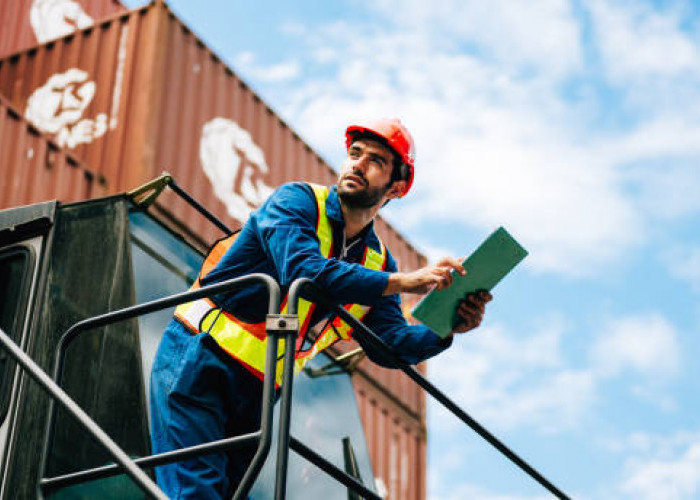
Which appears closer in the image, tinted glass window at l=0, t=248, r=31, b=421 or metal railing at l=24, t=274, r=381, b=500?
metal railing at l=24, t=274, r=381, b=500

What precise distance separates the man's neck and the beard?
2cm

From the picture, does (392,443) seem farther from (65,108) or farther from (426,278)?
(426,278)

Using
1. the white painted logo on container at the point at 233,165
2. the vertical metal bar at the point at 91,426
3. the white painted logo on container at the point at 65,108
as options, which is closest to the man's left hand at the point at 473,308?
the vertical metal bar at the point at 91,426

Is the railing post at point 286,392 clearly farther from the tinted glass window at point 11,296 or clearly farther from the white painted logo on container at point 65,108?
the white painted logo on container at point 65,108

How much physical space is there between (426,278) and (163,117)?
8.67m

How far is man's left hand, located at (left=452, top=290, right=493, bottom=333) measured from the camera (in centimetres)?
385

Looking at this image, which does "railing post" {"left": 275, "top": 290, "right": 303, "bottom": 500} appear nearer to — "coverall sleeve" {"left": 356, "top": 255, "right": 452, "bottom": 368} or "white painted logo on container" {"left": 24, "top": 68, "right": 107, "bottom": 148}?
"coverall sleeve" {"left": 356, "top": 255, "right": 452, "bottom": 368}

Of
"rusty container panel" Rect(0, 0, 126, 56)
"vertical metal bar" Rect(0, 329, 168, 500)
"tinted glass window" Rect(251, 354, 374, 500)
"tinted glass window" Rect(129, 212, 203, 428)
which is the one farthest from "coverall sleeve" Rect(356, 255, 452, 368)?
"rusty container panel" Rect(0, 0, 126, 56)

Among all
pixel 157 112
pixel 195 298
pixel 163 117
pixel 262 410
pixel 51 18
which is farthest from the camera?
pixel 51 18

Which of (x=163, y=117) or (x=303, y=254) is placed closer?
(x=303, y=254)

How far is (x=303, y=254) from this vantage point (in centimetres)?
353

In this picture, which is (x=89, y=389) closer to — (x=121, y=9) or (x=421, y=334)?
(x=421, y=334)

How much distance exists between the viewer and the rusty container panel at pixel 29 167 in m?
9.93

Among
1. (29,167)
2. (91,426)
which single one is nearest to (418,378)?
(91,426)
